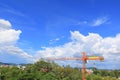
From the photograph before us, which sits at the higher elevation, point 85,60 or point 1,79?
point 85,60

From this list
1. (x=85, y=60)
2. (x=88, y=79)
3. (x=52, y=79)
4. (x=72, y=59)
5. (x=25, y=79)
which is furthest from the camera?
(x=72, y=59)

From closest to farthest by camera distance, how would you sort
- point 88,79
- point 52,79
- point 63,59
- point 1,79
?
point 52,79, point 1,79, point 88,79, point 63,59

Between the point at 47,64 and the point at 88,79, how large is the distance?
19.7 metres

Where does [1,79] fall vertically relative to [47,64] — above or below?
below

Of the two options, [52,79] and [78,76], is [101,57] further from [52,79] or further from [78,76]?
[52,79]

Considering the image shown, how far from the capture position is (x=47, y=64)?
12288cm

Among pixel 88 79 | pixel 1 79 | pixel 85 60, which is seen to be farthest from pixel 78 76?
pixel 1 79

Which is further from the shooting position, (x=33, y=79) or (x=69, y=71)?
(x=69, y=71)

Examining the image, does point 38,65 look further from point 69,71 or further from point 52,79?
point 52,79

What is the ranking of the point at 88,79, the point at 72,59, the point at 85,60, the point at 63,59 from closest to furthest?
1. the point at 85,60
2. the point at 88,79
3. the point at 72,59
4. the point at 63,59

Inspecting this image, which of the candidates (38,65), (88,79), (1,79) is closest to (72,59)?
(88,79)

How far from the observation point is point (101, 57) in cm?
11750

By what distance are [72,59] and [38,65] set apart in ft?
108

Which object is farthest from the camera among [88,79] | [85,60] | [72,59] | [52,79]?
[72,59]
